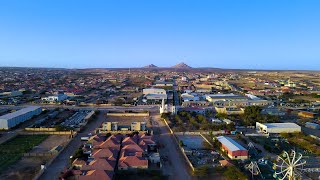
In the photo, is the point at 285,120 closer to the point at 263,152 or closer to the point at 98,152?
the point at 263,152

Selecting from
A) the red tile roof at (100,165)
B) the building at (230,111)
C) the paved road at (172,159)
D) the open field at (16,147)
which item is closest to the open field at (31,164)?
the open field at (16,147)

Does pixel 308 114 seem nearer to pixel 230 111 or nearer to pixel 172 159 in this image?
pixel 230 111

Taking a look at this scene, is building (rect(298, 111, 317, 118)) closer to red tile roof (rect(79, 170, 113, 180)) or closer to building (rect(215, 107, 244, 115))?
building (rect(215, 107, 244, 115))

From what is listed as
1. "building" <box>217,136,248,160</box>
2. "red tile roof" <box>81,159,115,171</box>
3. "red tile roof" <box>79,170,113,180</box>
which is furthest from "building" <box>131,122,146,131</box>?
"red tile roof" <box>79,170,113,180</box>

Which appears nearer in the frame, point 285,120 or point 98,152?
point 98,152

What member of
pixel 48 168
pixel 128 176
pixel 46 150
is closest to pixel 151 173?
pixel 128 176

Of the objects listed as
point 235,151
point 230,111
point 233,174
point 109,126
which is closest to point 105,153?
point 109,126
